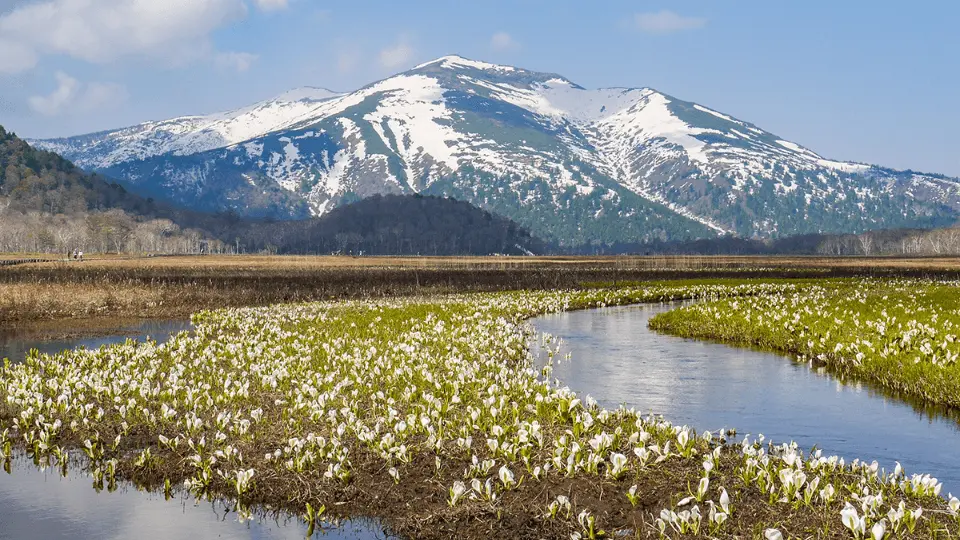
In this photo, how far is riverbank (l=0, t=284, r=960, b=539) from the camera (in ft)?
43.1

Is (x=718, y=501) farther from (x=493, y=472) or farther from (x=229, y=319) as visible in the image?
(x=229, y=319)

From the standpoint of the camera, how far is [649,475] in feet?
47.9

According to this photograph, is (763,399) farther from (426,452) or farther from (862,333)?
(426,452)

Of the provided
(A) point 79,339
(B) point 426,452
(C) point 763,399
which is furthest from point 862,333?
(A) point 79,339

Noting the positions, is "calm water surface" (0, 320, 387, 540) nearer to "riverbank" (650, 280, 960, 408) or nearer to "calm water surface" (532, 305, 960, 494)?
"calm water surface" (532, 305, 960, 494)

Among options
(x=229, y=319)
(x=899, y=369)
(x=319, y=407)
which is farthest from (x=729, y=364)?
(x=229, y=319)

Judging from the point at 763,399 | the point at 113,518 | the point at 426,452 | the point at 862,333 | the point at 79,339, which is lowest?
the point at 79,339

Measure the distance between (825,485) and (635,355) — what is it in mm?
20487

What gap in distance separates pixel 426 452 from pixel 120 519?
17.3 ft

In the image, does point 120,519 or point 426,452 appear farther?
point 426,452

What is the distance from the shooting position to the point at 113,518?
14766mm

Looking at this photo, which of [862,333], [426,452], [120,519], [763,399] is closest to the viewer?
[120,519]

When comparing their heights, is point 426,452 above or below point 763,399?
above

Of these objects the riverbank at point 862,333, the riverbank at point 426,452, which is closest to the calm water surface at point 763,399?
the riverbank at point 862,333
